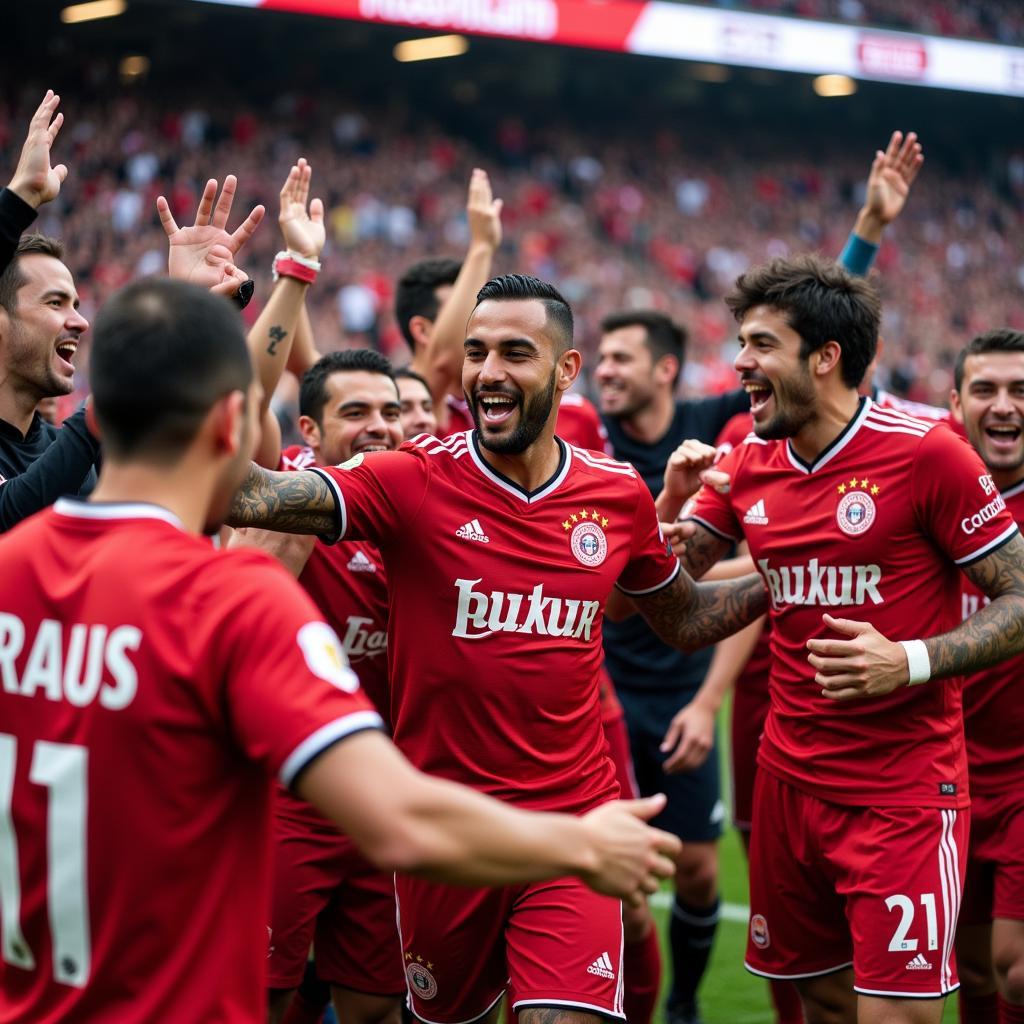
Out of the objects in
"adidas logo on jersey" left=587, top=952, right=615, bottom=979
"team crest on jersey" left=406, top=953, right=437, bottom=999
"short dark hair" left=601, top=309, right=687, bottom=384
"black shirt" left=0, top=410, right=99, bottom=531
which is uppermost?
"short dark hair" left=601, top=309, right=687, bottom=384

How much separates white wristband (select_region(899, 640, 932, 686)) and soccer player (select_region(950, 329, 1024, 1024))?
3.04 ft

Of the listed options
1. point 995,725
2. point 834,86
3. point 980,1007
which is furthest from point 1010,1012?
point 834,86

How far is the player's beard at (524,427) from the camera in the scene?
439cm

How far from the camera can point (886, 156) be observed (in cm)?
667

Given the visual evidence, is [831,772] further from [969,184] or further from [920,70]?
[969,184]

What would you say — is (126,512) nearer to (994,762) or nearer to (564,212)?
(994,762)

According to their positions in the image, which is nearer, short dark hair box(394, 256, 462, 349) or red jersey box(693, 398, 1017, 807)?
red jersey box(693, 398, 1017, 807)

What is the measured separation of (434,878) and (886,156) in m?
5.24

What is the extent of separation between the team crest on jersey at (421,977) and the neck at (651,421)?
379 centimetres

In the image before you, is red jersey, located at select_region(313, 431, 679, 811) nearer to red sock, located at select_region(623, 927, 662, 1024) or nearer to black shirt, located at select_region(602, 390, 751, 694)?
red sock, located at select_region(623, 927, 662, 1024)

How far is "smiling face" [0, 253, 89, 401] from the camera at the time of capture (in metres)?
4.53

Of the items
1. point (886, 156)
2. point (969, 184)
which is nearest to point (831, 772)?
point (886, 156)

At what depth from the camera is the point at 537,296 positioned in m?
4.57

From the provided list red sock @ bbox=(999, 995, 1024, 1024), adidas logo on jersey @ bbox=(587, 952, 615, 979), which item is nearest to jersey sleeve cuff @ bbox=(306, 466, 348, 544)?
adidas logo on jersey @ bbox=(587, 952, 615, 979)
